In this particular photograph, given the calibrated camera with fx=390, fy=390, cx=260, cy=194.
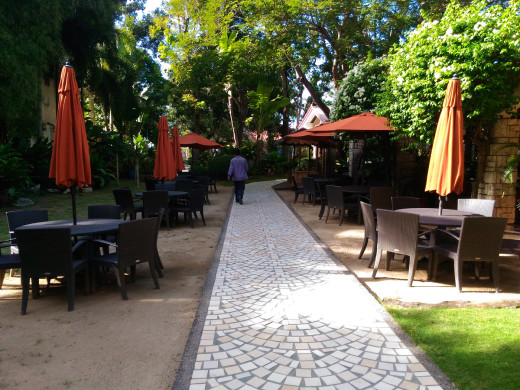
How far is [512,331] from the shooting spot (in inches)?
136

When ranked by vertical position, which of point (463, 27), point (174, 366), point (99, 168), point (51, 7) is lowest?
point (174, 366)

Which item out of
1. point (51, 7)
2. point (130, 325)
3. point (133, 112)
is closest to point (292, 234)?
point (130, 325)

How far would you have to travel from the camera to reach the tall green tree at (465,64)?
20.6 ft

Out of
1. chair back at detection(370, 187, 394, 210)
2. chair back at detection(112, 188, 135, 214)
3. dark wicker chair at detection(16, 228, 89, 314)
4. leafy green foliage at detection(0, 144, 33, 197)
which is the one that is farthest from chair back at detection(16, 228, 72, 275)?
leafy green foliage at detection(0, 144, 33, 197)

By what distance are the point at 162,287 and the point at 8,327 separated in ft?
5.44

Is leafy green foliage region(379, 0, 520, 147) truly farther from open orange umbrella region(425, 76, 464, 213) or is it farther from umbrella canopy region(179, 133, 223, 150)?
umbrella canopy region(179, 133, 223, 150)

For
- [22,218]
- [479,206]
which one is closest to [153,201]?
[22,218]

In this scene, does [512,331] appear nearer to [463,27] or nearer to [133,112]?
[463,27]

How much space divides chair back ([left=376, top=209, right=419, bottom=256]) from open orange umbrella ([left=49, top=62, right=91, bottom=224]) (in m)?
3.73

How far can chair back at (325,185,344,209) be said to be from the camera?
28.6 ft

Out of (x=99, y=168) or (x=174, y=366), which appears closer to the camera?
(x=174, y=366)

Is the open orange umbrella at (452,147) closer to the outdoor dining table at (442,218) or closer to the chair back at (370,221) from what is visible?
the outdoor dining table at (442,218)

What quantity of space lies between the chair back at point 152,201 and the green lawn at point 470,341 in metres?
5.46

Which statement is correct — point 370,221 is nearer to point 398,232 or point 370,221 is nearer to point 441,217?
point 398,232
